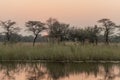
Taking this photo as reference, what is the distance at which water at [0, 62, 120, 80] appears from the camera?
45.2ft

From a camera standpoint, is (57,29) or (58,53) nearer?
(58,53)

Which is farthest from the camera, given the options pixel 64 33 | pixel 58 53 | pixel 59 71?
pixel 64 33

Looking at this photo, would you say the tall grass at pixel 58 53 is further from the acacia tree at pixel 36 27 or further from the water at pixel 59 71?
the acacia tree at pixel 36 27

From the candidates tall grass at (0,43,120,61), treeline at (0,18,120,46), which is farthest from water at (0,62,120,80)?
treeline at (0,18,120,46)

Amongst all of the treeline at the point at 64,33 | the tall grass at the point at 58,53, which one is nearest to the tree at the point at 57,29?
the treeline at the point at 64,33

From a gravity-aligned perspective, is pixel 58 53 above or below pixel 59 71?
above

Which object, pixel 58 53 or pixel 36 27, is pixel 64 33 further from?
pixel 58 53

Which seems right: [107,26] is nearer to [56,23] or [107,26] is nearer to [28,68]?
[56,23]

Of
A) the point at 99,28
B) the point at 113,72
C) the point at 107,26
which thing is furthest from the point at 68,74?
Answer: the point at 107,26

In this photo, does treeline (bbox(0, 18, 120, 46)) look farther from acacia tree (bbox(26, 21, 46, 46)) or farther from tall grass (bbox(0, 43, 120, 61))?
tall grass (bbox(0, 43, 120, 61))

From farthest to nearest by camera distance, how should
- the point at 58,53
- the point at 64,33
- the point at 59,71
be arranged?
the point at 64,33
the point at 58,53
the point at 59,71

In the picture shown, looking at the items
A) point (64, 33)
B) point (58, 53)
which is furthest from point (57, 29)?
point (58, 53)

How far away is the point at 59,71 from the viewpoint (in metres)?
15.7

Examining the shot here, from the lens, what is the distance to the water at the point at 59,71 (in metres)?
13.8
